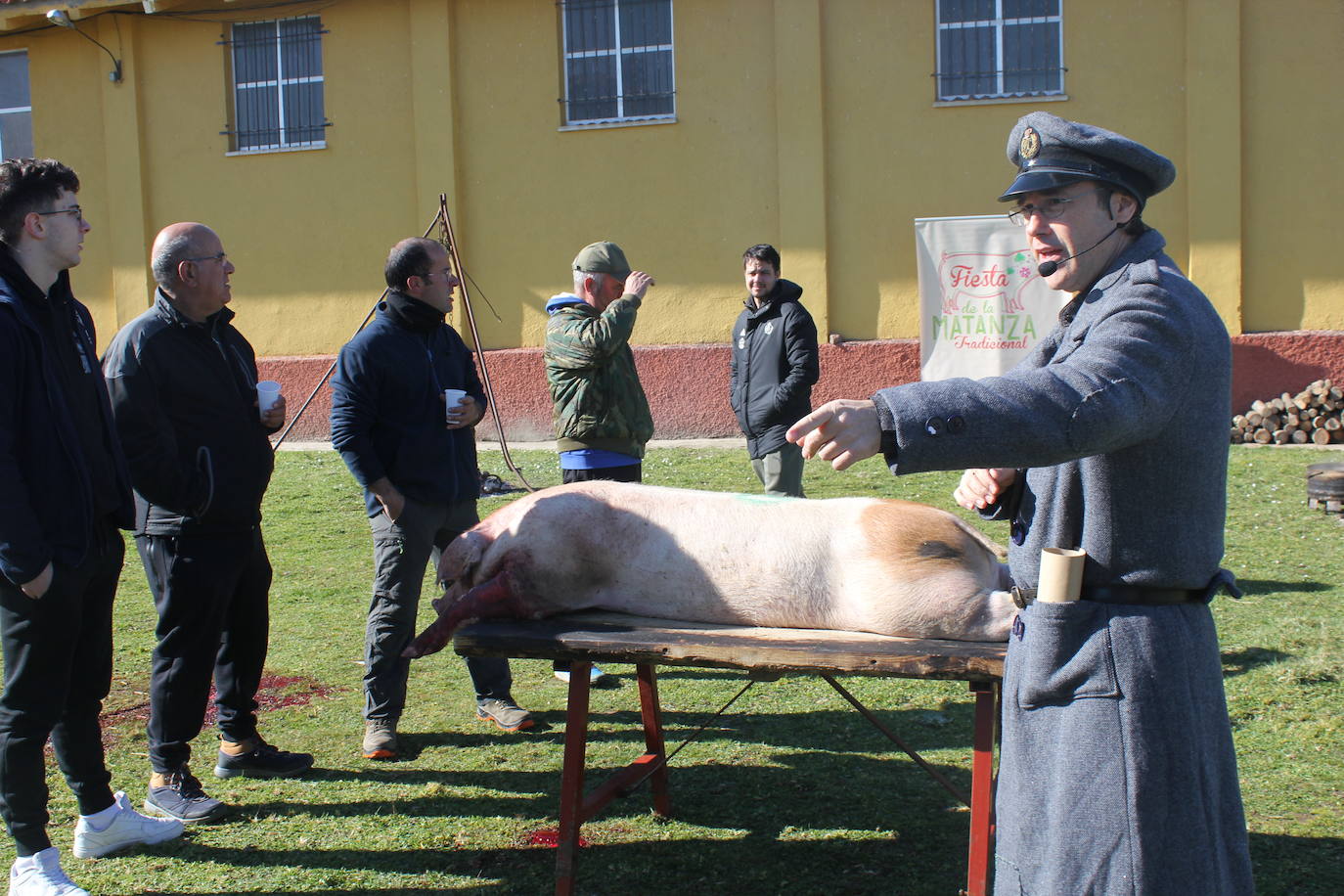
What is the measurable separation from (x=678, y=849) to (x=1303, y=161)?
1132 centimetres

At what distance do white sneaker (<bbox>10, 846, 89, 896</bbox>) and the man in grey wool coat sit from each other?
2641 millimetres

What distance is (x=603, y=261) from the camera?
5.16 meters

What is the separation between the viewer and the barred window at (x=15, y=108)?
14156 mm

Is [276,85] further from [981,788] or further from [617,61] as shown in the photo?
[981,788]

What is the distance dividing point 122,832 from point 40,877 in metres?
0.41

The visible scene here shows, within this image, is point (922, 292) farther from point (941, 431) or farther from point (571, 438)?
point (941, 431)

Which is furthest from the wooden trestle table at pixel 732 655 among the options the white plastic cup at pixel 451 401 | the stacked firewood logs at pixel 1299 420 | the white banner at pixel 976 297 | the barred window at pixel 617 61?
the barred window at pixel 617 61

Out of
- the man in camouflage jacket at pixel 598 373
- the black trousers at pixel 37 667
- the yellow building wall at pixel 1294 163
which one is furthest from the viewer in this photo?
the yellow building wall at pixel 1294 163

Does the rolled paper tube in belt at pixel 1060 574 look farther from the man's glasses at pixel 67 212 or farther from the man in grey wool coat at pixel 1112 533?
the man's glasses at pixel 67 212

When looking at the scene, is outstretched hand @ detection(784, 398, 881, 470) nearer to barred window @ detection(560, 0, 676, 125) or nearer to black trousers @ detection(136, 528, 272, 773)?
black trousers @ detection(136, 528, 272, 773)

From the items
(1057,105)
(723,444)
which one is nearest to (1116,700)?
(723,444)

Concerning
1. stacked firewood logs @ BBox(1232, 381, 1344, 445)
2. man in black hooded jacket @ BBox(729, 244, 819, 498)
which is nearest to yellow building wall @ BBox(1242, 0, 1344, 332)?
stacked firewood logs @ BBox(1232, 381, 1344, 445)

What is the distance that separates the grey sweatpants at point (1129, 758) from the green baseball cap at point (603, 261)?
3.48 metres

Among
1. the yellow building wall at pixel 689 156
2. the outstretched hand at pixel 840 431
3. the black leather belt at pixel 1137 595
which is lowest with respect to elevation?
the black leather belt at pixel 1137 595
